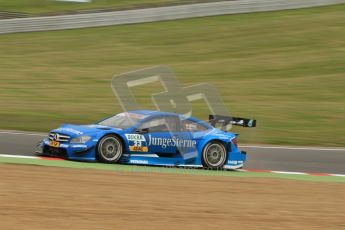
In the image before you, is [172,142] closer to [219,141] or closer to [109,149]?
[219,141]

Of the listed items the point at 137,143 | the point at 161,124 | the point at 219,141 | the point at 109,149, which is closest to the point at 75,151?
the point at 109,149

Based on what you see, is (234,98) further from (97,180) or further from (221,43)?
(97,180)

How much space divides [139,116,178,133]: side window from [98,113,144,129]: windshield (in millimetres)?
210

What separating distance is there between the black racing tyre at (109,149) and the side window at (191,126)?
1.41 metres

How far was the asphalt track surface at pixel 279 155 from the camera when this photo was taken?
14227 mm

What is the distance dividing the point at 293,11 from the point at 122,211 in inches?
996

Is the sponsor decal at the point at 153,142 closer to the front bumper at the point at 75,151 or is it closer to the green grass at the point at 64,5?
the front bumper at the point at 75,151

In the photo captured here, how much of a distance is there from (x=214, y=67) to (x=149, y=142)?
1367cm

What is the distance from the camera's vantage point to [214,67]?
85.7 ft

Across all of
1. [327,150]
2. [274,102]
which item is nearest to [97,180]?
[327,150]

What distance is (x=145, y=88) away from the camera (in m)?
23.4

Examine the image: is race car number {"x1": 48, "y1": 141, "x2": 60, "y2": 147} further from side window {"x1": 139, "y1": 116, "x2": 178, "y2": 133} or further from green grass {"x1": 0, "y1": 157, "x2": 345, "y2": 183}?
side window {"x1": 139, "y1": 116, "x2": 178, "y2": 133}

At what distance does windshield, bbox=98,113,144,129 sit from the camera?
507 inches

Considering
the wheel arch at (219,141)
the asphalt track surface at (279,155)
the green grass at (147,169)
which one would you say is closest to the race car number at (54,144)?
the green grass at (147,169)
